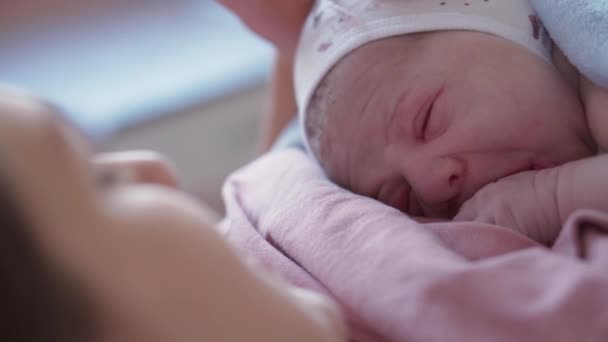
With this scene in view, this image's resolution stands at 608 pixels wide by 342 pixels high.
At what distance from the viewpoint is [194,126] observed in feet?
7.26

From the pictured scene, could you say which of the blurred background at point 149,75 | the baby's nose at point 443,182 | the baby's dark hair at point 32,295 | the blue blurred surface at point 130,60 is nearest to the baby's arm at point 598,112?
the baby's nose at point 443,182

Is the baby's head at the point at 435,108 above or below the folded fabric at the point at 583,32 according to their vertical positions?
below

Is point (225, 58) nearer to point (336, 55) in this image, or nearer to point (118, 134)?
point (118, 134)

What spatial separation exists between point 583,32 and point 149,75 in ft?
5.39

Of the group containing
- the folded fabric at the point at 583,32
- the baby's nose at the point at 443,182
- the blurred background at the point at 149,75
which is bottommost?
the blurred background at the point at 149,75

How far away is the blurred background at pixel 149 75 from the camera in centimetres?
213

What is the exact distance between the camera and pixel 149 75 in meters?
2.23

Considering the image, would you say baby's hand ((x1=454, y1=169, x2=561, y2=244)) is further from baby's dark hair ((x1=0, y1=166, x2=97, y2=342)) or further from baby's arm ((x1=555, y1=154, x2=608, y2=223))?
baby's dark hair ((x1=0, y1=166, x2=97, y2=342))

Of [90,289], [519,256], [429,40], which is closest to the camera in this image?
[90,289]

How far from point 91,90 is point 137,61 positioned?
174 millimetres

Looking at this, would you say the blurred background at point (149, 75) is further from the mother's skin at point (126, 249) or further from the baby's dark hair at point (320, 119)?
the mother's skin at point (126, 249)

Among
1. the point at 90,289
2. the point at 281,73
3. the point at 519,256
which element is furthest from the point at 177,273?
the point at 281,73

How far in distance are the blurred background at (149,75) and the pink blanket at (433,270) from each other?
1.32m

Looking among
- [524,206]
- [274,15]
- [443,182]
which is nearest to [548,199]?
[524,206]
